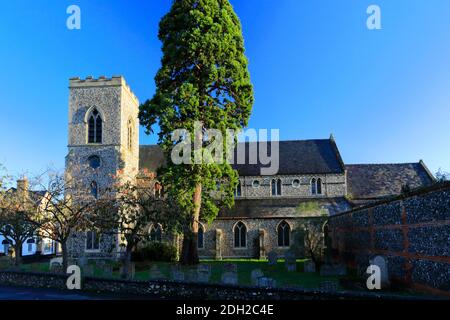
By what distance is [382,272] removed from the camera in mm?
15969

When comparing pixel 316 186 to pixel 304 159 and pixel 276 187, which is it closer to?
pixel 304 159

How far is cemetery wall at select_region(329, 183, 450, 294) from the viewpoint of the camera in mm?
12633

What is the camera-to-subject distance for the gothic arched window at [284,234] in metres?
32.6

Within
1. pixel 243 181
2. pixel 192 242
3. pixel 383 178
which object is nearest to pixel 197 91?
pixel 192 242

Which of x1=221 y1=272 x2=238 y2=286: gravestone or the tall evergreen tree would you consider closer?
x1=221 y1=272 x2=238 y2=286: gravestone

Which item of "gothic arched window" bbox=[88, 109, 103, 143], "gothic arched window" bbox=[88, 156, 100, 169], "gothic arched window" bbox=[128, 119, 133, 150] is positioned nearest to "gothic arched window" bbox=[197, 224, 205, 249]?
"gothic arched window" bbox=[128, 119, 133, 150]

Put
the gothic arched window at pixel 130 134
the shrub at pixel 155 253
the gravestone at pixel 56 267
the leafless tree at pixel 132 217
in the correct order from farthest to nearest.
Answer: the gothic arched window at pixel 130 134 → the shrub at pixel 155 253 → the gravestone at pixel 56 267 → the leafless tree at pixel 132 217

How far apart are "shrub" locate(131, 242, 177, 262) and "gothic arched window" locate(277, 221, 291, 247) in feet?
31.4

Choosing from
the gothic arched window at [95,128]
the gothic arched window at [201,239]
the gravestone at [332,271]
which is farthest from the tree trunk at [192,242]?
the gothic arched window at [95,128]

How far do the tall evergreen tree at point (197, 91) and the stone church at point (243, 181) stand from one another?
314 inches

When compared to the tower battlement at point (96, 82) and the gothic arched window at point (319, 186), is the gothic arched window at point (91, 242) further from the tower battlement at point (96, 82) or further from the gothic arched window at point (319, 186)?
the gothic arched window at point (319, 186)

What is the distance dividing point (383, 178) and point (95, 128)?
27.4 metres

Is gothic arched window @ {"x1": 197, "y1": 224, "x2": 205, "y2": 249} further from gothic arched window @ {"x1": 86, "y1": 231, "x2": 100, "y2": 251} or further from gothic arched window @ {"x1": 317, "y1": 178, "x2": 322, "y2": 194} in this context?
gothic arched window @ {"x1": 317, "y1": 178, "x2": 322, "y2": 194}
